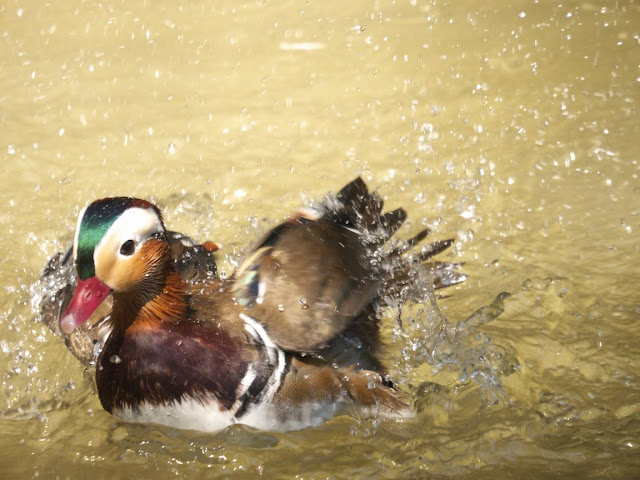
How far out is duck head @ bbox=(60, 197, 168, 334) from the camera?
1.74 metres

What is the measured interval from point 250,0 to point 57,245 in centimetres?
172

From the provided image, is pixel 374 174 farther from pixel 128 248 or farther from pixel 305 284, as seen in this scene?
pixel 128 248

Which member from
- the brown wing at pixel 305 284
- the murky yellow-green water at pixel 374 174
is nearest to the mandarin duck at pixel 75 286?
the murky yellow-green water at pixel 374 174

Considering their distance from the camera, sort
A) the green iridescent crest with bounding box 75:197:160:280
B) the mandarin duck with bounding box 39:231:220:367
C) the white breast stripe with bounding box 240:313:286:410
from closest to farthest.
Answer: the green iridescent crest with bounding box 75:197:160:280
the white breast stripe with bounding box 240:313:286:410
the mandarin duck with bounding box 39:231:220:367

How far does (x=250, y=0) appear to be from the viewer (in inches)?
148

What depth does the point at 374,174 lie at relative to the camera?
9.85 feet

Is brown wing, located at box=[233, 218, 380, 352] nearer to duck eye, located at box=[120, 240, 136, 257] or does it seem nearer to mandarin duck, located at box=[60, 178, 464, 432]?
mandarin duck, located at box=[60, 178, 464, 432]

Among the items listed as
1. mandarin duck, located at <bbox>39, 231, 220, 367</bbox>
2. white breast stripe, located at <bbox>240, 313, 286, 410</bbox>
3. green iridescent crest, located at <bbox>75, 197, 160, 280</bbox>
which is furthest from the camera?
mandarin duck, located at <bbox>39, 231, 220, 367</bbox>

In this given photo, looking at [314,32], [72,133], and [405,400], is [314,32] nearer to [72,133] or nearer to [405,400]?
[72,133]

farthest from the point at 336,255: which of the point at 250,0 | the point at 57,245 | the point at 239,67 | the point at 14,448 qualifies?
the point at 250,0

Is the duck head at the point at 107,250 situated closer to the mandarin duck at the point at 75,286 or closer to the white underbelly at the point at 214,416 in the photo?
the mandarin duck at the point at 75,286

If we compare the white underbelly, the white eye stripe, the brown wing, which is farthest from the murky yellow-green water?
the white eye stripe

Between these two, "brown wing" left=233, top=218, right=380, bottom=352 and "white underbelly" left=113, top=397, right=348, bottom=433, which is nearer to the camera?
"white underbelly" left=113, top=397, right=348, bottom=433

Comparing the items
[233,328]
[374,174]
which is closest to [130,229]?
[233,328]
